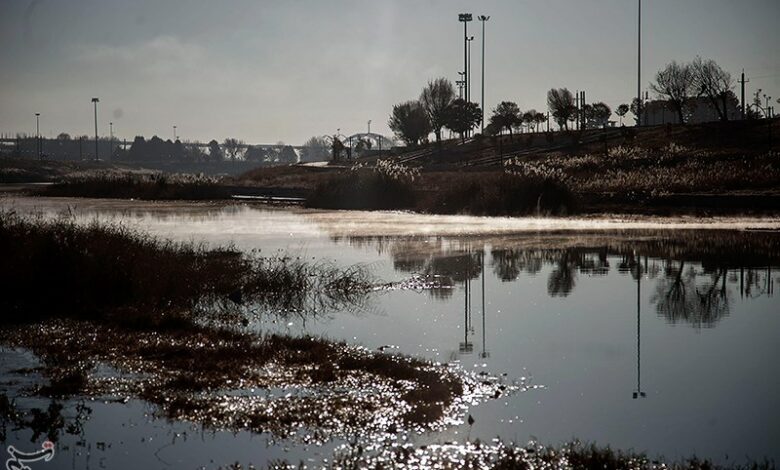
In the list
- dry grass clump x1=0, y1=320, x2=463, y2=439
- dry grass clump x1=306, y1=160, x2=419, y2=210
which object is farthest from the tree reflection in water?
dry grass clump x1=306, y1=160, x2=419, y2=210

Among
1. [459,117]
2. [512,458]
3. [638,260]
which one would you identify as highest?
[459,117]

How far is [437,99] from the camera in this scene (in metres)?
131

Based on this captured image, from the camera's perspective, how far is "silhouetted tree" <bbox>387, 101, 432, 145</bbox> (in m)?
133

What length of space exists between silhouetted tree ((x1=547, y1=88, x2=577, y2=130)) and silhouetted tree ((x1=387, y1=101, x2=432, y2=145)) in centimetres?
1842

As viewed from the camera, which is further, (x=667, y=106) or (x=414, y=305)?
(x=667, y=106)

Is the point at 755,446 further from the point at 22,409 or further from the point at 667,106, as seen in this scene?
the point at 667,106

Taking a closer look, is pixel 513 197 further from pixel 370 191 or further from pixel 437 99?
pixel 437 99

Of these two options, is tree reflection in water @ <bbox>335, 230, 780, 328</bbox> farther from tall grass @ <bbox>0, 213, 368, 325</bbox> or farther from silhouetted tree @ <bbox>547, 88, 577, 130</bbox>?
silhouetted tree @ <bbox>547, 88, 577, 130</bbox>

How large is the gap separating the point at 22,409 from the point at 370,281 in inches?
561

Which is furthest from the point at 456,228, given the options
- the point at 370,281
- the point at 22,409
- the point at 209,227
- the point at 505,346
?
the point at 22,409

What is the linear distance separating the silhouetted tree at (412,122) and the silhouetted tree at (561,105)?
18.4 metres

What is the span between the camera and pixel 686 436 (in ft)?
39.0

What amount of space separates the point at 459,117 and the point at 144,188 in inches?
2135

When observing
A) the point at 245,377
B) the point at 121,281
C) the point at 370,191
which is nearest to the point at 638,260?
the point at 121,281
